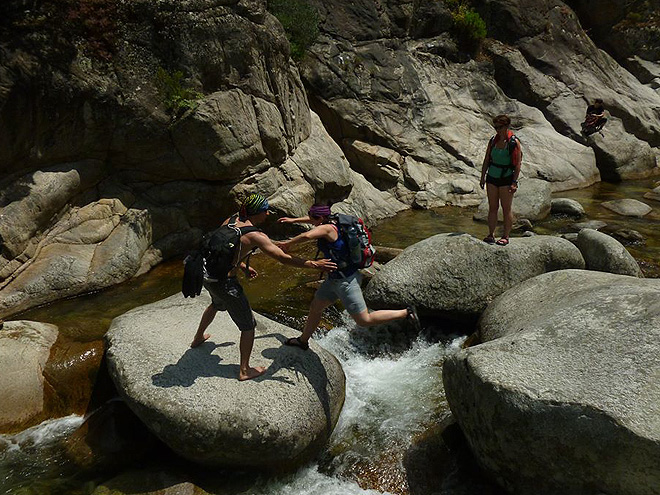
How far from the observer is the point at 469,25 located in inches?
949

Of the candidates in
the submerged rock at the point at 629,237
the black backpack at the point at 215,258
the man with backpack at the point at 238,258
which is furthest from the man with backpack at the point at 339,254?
the submerged rock at the point at 629,237

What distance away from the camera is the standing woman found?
8.56 meters

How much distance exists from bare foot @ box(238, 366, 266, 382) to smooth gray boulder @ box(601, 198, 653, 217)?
13.9 meters

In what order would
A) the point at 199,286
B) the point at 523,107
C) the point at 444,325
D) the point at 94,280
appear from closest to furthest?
the point at 199,286 < the point at 444,325 < the point at 94,280 < the point at 523,107

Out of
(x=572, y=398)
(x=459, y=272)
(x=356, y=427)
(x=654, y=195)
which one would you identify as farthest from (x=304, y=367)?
(x=654, y=195)

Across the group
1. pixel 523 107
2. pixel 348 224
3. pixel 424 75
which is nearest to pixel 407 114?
pixel 424 75

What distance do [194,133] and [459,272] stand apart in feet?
23.9

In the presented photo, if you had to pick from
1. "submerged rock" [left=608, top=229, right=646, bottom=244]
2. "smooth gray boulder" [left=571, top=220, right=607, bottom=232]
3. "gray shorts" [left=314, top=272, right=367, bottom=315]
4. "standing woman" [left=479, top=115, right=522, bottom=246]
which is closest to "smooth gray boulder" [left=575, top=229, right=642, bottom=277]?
"standing woman" [left=479, top=115, right=522, bottom=246]

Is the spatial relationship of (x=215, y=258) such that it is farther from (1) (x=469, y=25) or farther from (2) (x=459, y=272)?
(1) (x=469, y=25)

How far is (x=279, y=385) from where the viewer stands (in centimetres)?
581

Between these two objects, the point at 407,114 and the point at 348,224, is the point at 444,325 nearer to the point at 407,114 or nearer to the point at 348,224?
the point at 348,224

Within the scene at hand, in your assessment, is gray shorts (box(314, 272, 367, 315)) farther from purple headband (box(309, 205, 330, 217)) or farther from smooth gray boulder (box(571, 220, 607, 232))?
smooth gray boulder (box(571, 220, 607, 232))

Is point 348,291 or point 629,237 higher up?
point 348,291

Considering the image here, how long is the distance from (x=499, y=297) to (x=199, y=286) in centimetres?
511
